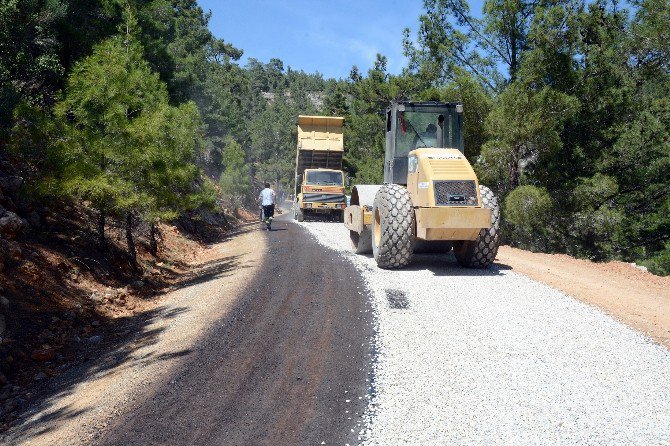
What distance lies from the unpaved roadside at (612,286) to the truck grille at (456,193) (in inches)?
86.1

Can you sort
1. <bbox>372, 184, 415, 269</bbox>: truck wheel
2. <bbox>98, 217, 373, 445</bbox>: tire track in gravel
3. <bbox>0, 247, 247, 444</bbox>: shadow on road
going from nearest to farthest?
<bbox>98, 217, 373, 445</bbox>: tire track in gravel → <bbox>0, 247, 247, 444</bbox>: shadow on road → <bbox>372, 184, 415, 269</bbox>: truck wheel

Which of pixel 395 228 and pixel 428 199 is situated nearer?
pixel 428 199

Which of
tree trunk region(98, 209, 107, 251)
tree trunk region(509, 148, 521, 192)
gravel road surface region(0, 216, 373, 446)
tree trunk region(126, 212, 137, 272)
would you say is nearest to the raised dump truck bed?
tree trunk region(509, 148, 521, 192)

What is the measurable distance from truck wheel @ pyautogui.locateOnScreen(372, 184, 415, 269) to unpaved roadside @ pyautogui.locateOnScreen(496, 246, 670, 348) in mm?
2595

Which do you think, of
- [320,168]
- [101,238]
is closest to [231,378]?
[101,238]

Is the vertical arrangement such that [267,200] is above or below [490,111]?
below

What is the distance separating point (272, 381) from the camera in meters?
5.64

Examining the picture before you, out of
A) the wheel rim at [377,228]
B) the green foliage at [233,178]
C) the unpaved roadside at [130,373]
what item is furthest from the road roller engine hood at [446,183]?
the green foliage at [233,178]

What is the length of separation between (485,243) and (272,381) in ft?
19.7

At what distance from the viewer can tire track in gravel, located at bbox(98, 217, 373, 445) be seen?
4645mm

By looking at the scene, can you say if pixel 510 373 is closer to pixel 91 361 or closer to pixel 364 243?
pixel 91 361

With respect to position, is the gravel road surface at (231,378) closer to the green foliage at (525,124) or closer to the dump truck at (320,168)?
the green foliage at (525,124)

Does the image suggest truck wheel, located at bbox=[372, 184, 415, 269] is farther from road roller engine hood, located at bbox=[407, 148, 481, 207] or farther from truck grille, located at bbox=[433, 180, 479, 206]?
truck grille, located at bbox=[433, 180, 479, 206]

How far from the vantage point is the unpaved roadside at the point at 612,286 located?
7438 mm
